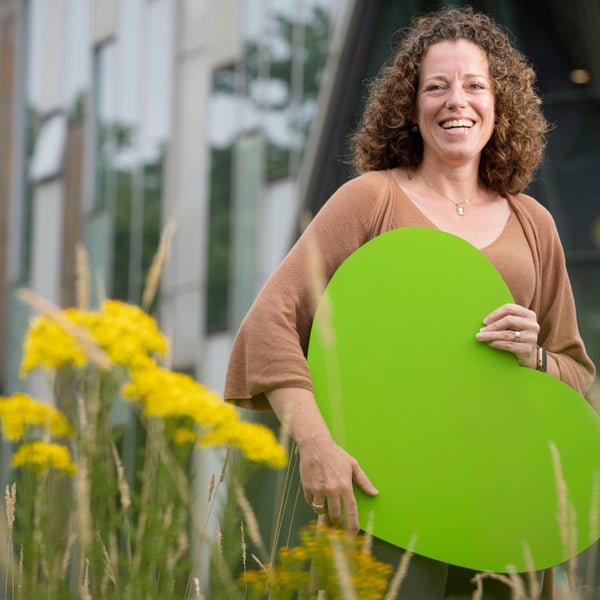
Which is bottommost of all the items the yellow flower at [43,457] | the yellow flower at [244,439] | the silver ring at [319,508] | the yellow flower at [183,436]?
the silver ring at [319,508]

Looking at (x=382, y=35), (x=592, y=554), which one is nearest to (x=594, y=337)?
(x=382, y=35)

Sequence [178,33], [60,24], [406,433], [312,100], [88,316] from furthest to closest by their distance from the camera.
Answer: [60,24], [178,33], [312,100], [88,316], [406,433]

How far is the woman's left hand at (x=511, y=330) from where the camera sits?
209 centimetres

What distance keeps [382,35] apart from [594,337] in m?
2.86

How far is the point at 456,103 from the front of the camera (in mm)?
2273

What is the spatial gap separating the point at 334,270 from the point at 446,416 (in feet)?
1.13

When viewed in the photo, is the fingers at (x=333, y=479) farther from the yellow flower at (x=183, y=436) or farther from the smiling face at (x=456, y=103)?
the smiling face at (x=456, y=103)

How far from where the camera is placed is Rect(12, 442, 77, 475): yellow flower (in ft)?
6.79

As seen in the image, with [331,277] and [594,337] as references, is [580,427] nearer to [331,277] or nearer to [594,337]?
[331,277]

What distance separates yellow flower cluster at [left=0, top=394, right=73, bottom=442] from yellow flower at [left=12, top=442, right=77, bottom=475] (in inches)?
1.5

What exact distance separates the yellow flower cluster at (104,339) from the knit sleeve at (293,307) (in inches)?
10.8

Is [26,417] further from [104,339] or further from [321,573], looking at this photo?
[321,573]

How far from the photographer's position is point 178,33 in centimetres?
1164

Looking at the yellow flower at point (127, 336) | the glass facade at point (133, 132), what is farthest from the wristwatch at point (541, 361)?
the glass facade at point (133, 132)
